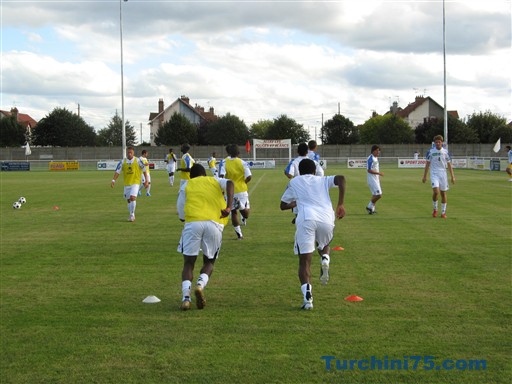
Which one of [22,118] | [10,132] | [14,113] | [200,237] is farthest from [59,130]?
[200,237]

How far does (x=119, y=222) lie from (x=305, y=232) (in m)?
10.9

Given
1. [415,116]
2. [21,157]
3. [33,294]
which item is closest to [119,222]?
[33,294]

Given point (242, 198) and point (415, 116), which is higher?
point (415, 116)

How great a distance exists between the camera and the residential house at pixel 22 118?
333 feet

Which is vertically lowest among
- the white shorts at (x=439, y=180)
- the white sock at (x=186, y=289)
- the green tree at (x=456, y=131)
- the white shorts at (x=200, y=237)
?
the white sock at (x=186, y=289)

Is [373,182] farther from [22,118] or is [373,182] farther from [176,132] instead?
[22,118]

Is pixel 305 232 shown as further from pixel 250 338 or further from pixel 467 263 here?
pixel 467 263

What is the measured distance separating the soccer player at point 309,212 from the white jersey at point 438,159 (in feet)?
34.0

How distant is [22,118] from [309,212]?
139 metres

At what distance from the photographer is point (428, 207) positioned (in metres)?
21.3

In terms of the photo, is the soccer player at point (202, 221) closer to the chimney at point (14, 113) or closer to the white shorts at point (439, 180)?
the white shorts at point (439, 180)

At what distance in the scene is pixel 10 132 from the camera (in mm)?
99875

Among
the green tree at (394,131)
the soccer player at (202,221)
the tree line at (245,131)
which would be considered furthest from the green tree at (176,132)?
the soccer player at (202,221)

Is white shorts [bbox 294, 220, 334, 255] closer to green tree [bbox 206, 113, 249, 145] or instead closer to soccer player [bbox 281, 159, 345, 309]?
soccer player [bbox 281, 159, 345, 309]
